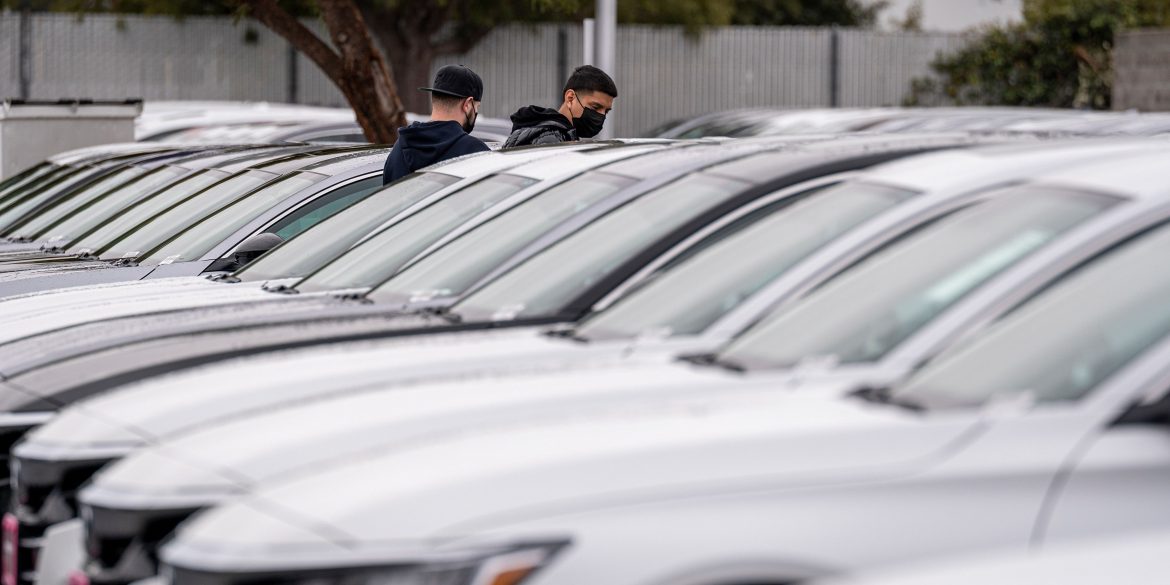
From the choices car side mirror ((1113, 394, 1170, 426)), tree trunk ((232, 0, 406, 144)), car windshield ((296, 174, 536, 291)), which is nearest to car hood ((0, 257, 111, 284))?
car windshield ((296, 174, 536, 291))

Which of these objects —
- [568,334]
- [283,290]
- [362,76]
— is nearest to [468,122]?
[283,290]

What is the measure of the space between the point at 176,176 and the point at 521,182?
15.7 ft

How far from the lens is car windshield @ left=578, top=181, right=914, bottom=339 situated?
15.0 ft

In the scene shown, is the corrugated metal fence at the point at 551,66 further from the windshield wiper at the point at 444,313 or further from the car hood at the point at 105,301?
the windshield wiper at the point at 444,313

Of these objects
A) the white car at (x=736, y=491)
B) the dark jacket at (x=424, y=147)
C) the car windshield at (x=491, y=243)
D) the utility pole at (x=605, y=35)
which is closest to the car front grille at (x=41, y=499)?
the white car at (x=736, y=491)

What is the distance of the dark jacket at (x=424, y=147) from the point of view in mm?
8086

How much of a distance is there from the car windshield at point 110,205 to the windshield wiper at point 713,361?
6.83 metres

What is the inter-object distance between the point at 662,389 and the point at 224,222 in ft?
16.7

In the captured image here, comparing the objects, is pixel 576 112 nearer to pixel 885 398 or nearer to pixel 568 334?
pixel 568 334

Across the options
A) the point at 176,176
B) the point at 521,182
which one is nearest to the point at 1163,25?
the point at 176,176

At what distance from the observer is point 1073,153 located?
4.50 m

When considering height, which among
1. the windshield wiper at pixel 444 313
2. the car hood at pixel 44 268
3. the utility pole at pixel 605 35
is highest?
the utility pole at pixel 605 35

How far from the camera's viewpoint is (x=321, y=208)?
8.26 metres

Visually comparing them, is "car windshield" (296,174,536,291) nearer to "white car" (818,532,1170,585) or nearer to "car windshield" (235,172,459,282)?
"car windshield" (235,172,459,282)
